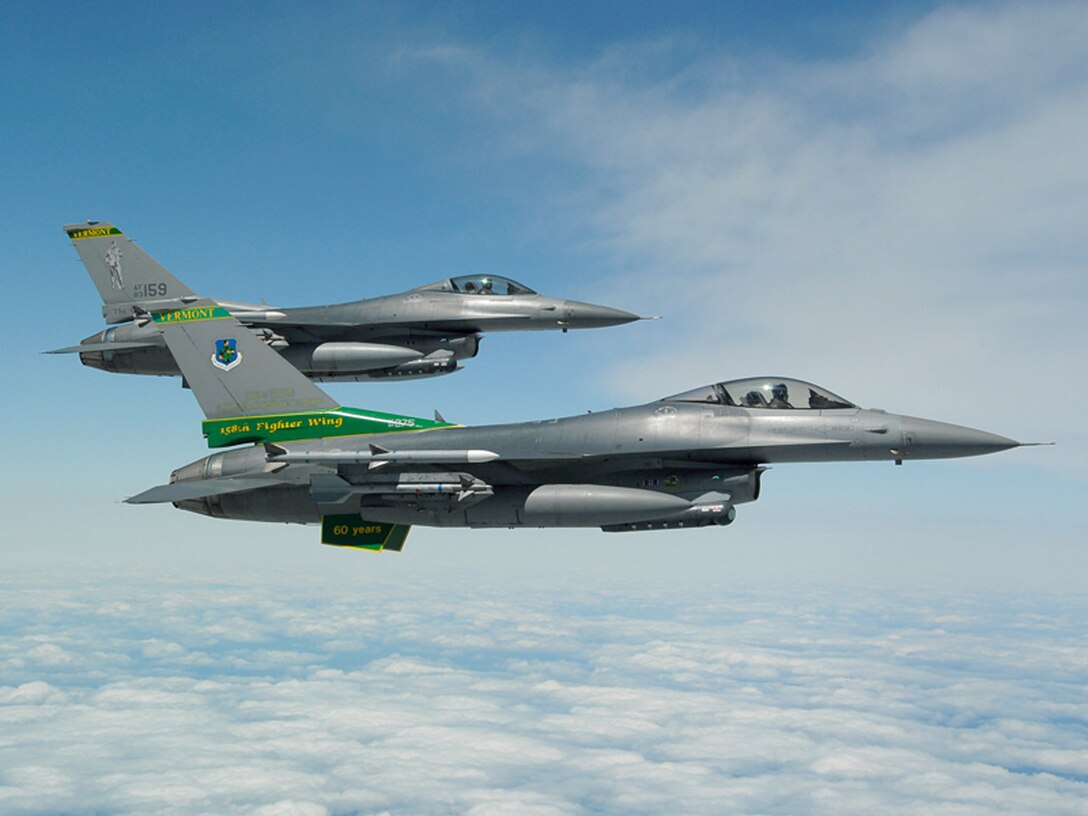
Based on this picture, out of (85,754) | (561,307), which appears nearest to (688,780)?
(85,754)

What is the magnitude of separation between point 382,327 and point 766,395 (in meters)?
11.0

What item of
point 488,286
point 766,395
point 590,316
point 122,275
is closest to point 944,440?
point 766,395

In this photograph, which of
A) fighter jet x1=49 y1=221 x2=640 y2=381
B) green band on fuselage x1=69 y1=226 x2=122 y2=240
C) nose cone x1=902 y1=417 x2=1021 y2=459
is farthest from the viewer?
green band on fuselage x1=69 y1=226 x2=122 y2=240

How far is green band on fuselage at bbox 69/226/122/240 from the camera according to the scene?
968 inches

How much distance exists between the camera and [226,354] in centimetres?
A: 1905

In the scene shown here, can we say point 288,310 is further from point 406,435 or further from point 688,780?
point 688,780

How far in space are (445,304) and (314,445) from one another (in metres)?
6.11

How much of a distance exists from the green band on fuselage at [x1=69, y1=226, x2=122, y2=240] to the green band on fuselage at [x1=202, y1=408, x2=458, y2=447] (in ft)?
30.0

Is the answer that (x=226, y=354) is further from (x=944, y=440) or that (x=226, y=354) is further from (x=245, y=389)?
(x=944, y=440)

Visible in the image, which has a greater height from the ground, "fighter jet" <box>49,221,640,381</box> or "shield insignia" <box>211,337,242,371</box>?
"fighter jet" <box>49,221,640,381</box>

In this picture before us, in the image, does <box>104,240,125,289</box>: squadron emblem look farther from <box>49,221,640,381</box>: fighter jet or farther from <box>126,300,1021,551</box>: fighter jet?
<box>126,300,1021,551</box>: fighter jet

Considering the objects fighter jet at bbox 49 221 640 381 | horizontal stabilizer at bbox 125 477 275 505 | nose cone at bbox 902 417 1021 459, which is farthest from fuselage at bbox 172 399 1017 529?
fighter jet at bbox 49 221 640 381

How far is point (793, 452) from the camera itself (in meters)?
15.5

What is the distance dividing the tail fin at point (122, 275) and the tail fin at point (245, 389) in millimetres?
5059
